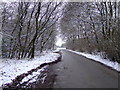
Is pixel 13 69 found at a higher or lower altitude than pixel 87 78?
lower

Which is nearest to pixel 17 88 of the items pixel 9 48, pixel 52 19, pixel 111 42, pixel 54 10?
pixel 111 42

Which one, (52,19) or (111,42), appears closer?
(111,42)

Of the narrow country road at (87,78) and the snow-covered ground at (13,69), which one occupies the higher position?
the narrow country road at (87,78)

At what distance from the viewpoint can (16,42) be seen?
2562 centimetres

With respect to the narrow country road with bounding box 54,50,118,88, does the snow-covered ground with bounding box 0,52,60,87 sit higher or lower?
lower

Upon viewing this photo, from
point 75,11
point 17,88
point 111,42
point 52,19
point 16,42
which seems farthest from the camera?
point 52,19

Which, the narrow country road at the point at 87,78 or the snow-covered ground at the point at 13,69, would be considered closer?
the narrow country road at the point at 87,78

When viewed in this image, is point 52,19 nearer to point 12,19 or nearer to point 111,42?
point 12,19

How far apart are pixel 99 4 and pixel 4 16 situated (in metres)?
14.9

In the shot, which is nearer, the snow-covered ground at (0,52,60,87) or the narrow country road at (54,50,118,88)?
the narrow country road at (54,50,118,88)

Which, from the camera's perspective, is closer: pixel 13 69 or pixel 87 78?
pixel 87 78

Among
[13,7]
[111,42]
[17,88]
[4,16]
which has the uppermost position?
[13,7]

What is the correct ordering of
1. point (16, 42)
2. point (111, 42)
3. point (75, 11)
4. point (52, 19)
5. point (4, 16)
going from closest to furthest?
1. point (111, 42)
2. point (4, 16)
3. point (16, 42)
4. point (75, 11)
5. point (52, 19)

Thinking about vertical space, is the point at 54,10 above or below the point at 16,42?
above
